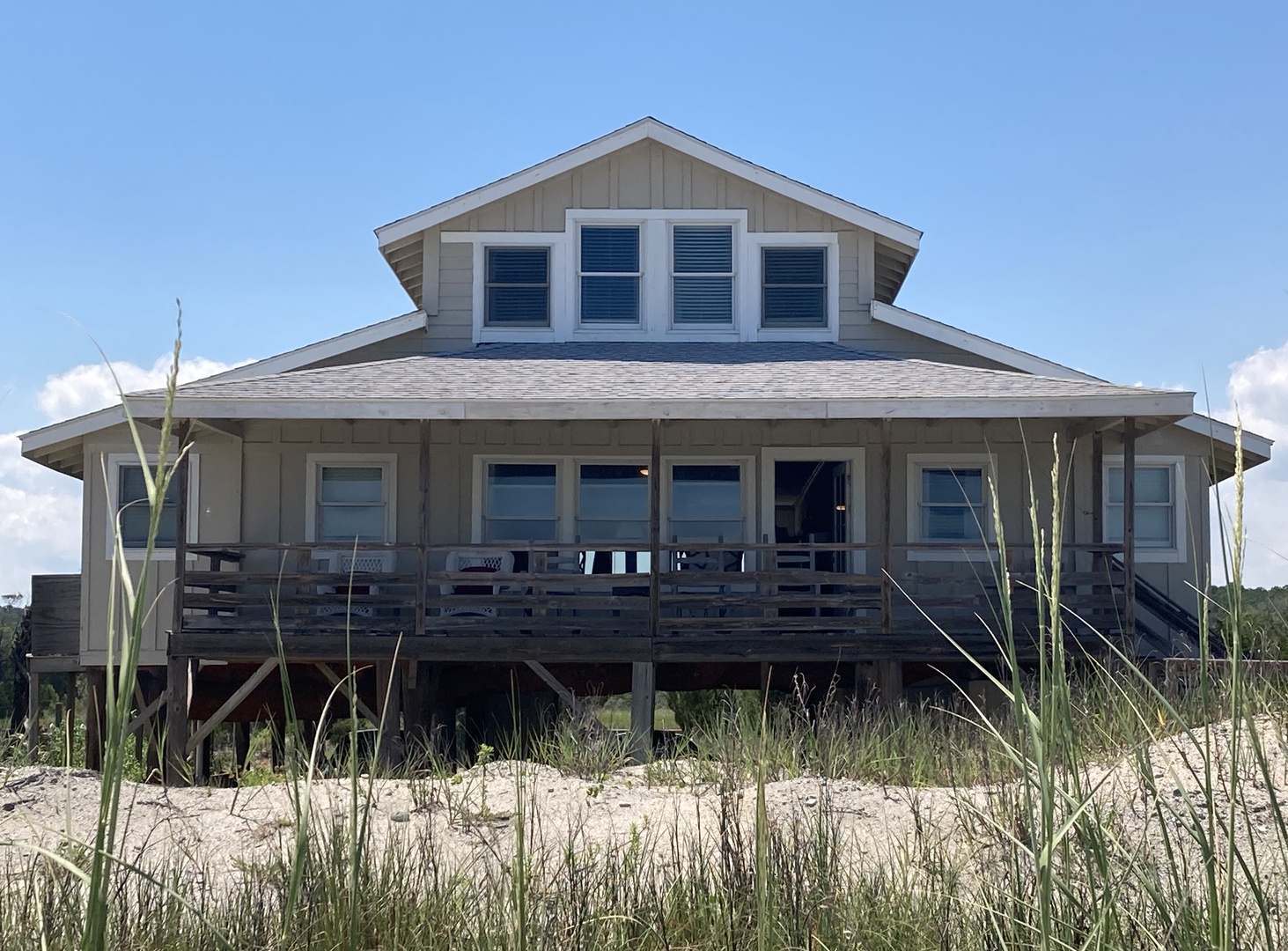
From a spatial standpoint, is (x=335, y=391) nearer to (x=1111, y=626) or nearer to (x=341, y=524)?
(x=341, y=524)

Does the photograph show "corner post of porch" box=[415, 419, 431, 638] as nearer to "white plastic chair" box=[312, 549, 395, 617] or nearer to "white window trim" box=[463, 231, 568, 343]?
"white plastic chair" box=[312, 549, 395, 617]

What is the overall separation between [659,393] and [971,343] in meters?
4.91

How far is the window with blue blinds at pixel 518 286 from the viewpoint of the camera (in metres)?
17.2

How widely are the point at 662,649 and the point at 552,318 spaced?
540cm

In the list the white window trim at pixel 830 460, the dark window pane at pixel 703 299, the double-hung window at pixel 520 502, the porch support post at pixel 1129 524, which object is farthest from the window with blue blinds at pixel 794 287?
the porch support post at pixel 1129 524

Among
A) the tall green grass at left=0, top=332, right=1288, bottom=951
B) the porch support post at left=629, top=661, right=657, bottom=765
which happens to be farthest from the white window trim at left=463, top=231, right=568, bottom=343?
the tall green grass at left=0, top=332, right=1288, bottom=951

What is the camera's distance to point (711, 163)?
17.0 m

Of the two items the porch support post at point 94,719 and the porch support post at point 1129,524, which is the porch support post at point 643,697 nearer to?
the porch support post at point 1129,524

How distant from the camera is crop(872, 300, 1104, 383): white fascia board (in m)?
16.1

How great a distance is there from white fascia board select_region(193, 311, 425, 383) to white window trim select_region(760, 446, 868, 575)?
15.6 ft

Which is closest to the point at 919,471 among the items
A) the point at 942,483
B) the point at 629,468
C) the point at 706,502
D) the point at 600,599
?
the point at 942,483

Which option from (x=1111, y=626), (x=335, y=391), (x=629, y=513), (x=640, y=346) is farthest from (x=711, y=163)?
(x=1111, y=626)

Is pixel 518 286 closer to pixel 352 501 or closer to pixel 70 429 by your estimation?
pixel 352 501

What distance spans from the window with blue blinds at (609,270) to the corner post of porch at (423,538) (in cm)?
441
